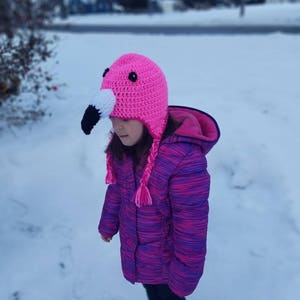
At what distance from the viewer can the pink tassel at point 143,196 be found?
1750mm

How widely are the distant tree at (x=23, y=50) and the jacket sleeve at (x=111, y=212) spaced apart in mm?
2437

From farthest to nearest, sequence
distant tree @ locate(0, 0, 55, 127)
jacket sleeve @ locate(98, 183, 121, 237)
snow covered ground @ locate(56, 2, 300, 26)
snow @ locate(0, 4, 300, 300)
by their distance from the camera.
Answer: snow covered ground @ locate(56, 2, 300, 26), distant tree @ locate(0, 0, 55, 127), snow @ locate(0, 4, 300, 300), jacket sleeve @ locate(98, 183, 121, 237)

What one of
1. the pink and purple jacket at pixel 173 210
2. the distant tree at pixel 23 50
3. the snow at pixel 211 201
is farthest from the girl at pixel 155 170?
the distant tree at pixel 23 50

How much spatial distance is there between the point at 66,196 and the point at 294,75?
127 inches

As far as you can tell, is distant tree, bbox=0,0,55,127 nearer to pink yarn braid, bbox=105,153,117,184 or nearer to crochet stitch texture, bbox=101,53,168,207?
pink yarn braid, bbox=105,153,117,184

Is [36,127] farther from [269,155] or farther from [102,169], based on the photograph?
[269,155]

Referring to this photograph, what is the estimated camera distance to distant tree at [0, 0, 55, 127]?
4211 millimetres

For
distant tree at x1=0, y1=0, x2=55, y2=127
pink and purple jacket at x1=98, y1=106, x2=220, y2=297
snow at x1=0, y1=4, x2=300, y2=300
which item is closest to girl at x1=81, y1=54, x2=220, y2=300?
pink and purple jacket at x1=98, y1=106, x2=220, y2=297

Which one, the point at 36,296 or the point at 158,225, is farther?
the point at 36,296

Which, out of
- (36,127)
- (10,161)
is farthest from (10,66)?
(10,161)

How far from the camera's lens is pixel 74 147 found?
3.94 m

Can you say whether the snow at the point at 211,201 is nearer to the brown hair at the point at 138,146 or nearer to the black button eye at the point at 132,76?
the brown hair at the point at 138,146

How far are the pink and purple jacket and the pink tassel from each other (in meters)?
0.03

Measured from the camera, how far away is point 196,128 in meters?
1.75
